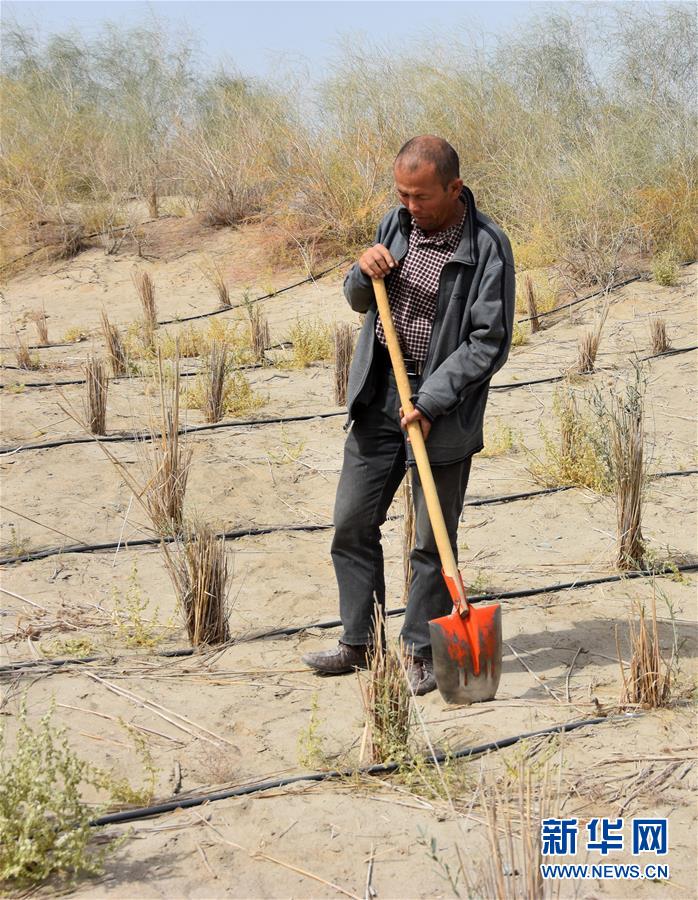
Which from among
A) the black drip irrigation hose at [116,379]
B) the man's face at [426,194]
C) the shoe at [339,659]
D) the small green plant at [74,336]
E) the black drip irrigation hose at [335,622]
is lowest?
the black drip irrigation hose at [335,622]

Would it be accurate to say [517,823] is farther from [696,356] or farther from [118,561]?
[696,356]

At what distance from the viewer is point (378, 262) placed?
3055mm

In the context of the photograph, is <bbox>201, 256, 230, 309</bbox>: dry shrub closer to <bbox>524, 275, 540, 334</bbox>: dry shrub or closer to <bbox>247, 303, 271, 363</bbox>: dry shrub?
<bbox>247, 303, 271, 363</bbox>: dry shrub

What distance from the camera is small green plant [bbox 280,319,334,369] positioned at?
788cm

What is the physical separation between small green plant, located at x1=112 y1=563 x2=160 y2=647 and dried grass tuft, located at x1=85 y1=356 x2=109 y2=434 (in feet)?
6.67

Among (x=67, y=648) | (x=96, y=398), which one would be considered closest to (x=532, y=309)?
(x=96, y=398)

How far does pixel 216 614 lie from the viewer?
Result: 12.4ft

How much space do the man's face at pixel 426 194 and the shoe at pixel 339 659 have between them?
132 centimetres

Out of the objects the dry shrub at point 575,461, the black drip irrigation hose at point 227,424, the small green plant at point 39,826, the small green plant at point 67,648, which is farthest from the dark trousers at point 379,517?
the dry shrub at point 575,461

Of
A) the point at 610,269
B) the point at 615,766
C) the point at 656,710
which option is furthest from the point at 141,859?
the point at 610,269

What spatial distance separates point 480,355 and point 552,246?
22.4 feet

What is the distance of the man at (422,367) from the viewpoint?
9.84 feet

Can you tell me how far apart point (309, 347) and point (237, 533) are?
11.3ft

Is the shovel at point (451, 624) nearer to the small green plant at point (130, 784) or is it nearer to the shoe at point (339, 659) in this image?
the shoe at point (339, 659)
